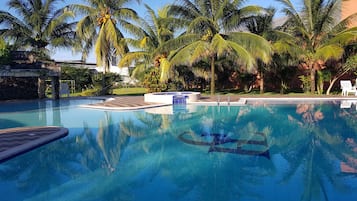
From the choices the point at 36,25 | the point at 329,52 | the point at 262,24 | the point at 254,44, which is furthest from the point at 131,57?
the point at 329,52

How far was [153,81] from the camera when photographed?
58.5ft

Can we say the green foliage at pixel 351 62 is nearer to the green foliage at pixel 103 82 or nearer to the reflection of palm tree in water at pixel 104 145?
the reflection of palm tree in water at pixel 104 145

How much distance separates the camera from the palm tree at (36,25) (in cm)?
1775

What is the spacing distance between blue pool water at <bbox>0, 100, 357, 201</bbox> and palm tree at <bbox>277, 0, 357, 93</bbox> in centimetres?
839

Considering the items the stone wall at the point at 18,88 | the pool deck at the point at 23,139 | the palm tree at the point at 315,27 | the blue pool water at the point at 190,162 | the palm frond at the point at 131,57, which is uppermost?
the palm tree at the point at 315,27

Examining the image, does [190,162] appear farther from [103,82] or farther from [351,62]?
[103,82]

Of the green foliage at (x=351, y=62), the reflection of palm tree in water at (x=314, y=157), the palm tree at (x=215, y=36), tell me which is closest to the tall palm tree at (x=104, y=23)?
the palm tree at (x=215, y=36)

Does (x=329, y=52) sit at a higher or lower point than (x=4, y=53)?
higher

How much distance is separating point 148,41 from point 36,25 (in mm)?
6838

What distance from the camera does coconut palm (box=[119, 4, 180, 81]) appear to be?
59.5 feet

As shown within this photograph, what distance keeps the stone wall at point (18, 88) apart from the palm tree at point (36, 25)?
1.87 m

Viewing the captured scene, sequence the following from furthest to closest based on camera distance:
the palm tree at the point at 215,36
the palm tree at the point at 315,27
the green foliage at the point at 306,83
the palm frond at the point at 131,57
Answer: the green foliage at the point at 306,83, the palm frond at the point at 131,57, the palm tree at the point at 315,27, the palm tree at the point at 215,36

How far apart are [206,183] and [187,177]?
398 mm

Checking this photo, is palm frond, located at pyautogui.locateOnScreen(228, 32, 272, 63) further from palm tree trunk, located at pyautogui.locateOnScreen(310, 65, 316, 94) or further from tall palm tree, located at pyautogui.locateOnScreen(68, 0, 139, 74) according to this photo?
tall palm tree, located at pyautogui.locateOnScreen(68, 0, 139, 74)
